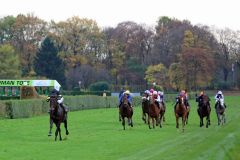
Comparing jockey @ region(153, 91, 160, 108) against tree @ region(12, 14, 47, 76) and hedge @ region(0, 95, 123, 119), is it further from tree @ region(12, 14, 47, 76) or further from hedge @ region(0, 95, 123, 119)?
tree @ region(12, 14, 47, 76)

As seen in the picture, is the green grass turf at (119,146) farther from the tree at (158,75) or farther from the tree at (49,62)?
the tree at (158,75)

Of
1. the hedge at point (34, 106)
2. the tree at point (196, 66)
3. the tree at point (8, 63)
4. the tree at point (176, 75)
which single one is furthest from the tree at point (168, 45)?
the hedge at point (34, 106)

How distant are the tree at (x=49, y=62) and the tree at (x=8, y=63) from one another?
23.2 feet

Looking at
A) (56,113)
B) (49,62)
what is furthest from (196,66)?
(56,113)

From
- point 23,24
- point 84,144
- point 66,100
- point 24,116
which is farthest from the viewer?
point 23,24

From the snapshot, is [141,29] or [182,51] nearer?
[182,51]

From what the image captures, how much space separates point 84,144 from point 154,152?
4192mm

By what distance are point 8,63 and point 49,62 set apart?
10.4m

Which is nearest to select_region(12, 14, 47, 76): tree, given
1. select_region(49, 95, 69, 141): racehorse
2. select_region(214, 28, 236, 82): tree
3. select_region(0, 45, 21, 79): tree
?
select_region(0, 45, 21, 79): tree

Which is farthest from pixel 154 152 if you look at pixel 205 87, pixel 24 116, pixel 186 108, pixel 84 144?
pixel 205 87

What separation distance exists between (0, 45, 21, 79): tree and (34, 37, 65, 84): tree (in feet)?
23.2

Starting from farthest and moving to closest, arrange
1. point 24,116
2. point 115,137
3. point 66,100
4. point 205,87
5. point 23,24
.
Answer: point 205,87 < point 23,24 < point 66,100 < point 24,116 < point 115,137

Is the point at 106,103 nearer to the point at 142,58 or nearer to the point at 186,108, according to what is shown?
the point at 186,108

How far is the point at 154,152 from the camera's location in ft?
67.5
